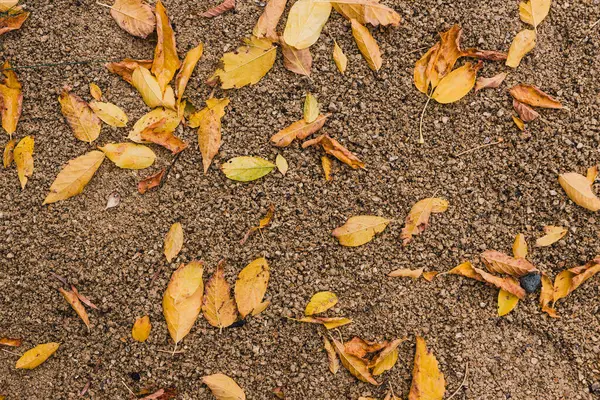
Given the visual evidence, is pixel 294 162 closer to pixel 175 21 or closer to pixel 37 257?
pixel 175 21

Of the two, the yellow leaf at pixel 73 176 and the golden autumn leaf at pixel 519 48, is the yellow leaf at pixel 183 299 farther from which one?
the golden autumn leaf at pixel 519 48

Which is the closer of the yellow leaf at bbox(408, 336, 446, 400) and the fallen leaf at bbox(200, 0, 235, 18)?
A: the yellow leaf at bbox(408, 336, 446, 400)

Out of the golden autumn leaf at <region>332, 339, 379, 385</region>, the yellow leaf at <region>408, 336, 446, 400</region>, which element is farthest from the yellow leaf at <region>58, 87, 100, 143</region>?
the yellow leaf at <region>408, 336, 446, 400</region>

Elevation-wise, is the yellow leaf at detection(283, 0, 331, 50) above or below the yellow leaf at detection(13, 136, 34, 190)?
above

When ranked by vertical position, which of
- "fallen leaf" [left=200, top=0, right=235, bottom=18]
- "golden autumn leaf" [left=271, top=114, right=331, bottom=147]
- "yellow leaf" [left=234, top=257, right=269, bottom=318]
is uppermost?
"fallen leaf" [left=200, top=0, right=235, bottom=18]

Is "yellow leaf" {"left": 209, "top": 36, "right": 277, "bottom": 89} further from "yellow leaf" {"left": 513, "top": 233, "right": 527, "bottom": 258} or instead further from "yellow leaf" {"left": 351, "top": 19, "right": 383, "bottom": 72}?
"yellow leaf" {"left": 513, "top": 233, "right": 527, "bottom": 258}

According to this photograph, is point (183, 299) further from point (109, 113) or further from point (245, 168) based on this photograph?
point (109, 113)

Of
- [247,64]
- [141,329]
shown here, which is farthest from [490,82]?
[141,329]
